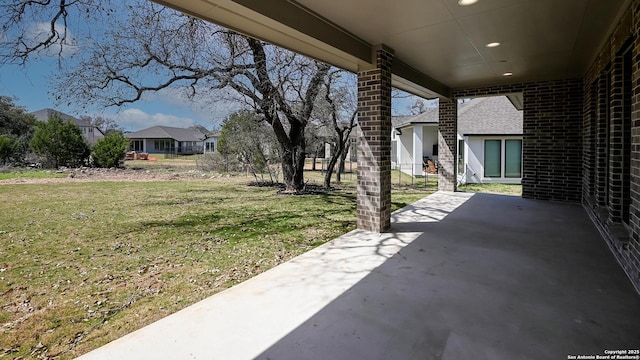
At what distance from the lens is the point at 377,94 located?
5246 millimetres

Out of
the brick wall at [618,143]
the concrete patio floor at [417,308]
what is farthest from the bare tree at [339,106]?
the concrete patio floor at [417,308]

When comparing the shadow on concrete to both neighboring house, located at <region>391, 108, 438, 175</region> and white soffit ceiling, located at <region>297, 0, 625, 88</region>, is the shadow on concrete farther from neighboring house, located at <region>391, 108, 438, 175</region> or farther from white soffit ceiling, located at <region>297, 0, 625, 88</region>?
neighboring house, located at <region>391, 108, 438, 175</region>

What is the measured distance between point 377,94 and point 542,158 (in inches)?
221

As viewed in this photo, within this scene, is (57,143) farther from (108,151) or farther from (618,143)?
(618,143)

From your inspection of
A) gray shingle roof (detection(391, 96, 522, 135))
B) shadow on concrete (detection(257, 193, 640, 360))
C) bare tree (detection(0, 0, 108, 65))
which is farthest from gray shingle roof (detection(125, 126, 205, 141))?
shadow on concrete (detection(257, 193, 640, 360))

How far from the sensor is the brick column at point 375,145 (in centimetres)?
524

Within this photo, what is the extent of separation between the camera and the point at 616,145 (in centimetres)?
467

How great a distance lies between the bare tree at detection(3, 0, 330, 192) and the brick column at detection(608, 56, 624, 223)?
6.65m

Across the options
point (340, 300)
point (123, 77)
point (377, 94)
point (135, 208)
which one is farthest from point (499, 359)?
point (123, 77)

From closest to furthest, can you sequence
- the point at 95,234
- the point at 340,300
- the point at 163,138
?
the point at 340,300 → the point at 95,234 → the point at 163,138

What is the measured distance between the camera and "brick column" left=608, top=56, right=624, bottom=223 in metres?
4.52

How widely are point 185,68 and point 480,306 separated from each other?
898 centimetres

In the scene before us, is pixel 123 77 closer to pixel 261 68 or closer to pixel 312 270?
pixel 261 68

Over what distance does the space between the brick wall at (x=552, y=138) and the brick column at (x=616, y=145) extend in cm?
368
